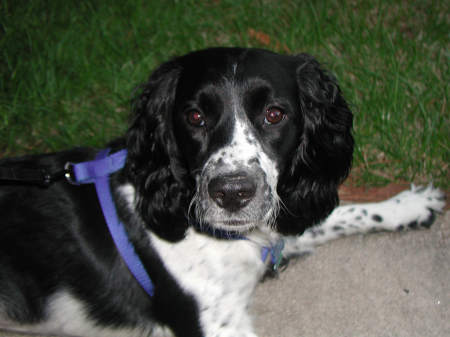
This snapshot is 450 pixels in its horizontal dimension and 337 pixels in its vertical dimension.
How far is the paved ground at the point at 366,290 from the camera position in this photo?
2.54 m

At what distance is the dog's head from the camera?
80.5 inches

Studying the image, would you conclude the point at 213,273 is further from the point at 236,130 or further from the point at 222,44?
the point at 222,44

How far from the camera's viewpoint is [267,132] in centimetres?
216

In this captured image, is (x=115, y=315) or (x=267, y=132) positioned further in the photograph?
(x=115, y=315)

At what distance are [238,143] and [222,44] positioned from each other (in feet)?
8.59

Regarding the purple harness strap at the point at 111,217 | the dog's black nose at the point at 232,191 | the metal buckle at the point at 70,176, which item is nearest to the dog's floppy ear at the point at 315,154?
the dog's black nose at the point at 232,191

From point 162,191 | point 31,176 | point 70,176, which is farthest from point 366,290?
point 31,176

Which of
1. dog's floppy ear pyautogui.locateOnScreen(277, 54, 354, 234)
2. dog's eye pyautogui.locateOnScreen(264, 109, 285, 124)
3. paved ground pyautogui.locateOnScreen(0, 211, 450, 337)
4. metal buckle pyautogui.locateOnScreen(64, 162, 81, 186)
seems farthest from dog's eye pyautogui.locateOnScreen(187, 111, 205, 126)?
paved ground pyautogui.locateOnScreen(0, 211, 450, 337)

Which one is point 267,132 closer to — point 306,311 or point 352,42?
point 306,311

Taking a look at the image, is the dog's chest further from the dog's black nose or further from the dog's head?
the dog's black nose

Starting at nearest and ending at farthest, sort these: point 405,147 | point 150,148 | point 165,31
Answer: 1. point 150,148
2. point 405,147
3. point 165,31

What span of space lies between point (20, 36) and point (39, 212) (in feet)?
10.2

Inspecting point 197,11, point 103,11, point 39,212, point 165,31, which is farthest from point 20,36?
point 39,212

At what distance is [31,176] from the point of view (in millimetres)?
2244
